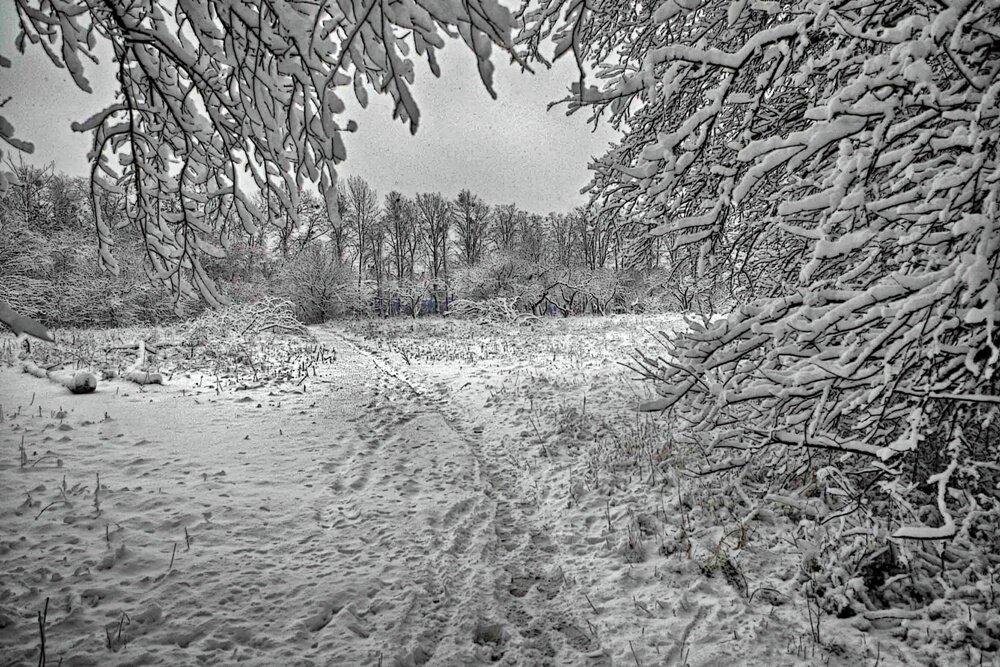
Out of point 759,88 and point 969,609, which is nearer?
point 759,88

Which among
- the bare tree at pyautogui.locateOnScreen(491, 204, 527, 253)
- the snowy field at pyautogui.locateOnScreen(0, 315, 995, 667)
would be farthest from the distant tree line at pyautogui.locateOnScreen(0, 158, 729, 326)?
the snowy field at pyautogui.locateOnScreen(0, 315, 995, 667)

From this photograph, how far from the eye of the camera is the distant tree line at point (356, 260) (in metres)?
5.11

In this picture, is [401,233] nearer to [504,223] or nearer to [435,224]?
[435,224]

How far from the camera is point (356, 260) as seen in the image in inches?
1677

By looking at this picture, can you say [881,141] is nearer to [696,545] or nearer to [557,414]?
[696,545]

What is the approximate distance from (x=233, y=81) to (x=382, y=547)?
3.74 m

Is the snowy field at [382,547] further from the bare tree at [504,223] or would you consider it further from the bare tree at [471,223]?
the bare tree at [504,223]

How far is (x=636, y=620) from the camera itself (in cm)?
310

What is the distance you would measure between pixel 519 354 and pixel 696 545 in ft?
29.0

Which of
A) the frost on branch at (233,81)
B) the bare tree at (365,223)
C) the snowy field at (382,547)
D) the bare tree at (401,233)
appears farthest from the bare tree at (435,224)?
the frost on branch at (233,81)

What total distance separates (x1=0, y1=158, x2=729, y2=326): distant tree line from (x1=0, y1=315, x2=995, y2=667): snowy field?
6.14 feet

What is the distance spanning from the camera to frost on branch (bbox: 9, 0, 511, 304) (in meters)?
1.64

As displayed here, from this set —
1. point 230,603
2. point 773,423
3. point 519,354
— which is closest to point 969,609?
point 773,423

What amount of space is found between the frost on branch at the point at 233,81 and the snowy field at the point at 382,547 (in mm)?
2042
